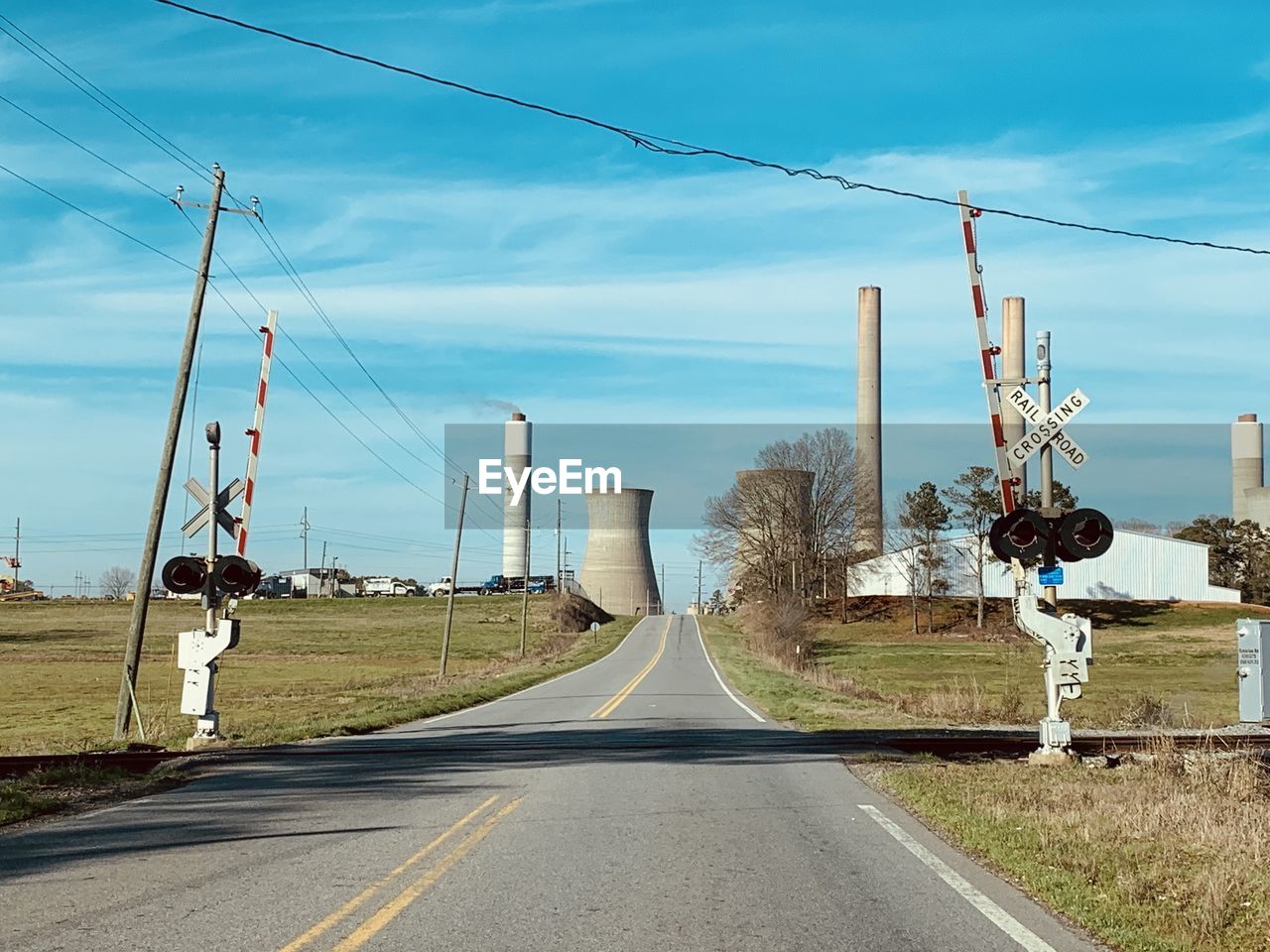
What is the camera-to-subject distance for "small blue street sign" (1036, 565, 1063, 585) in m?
14.5

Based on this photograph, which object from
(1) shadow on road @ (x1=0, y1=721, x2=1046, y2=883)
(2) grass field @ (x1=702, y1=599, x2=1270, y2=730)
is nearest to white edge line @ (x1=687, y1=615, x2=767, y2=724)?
(2) grass field @ (x1=702, y1=599, x2=1270, y2=730)

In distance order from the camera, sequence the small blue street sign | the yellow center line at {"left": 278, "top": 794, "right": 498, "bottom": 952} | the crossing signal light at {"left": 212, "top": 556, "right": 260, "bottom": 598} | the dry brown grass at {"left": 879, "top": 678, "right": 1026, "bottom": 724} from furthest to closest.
Result: the dry brown grass at {"left": 879, "top": 678, "right": 1026, "bottom": 724} < the crossing signal light at {"left": 212, "top": 556, "right": 260, "bottom": 598} < the small blue street sign < the yellow center line at {"left": 278, "top": 794, "right": 498, "bottom": 952}

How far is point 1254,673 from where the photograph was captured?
81.0ft

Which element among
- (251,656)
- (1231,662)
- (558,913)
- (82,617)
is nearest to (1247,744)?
(558,913)

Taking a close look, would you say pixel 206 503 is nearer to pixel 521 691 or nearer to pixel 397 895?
pixel 397 895

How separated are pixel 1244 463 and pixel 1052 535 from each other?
423 feet

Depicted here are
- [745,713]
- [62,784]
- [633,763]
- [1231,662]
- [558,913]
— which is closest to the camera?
[558,913]

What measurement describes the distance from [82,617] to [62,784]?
105m

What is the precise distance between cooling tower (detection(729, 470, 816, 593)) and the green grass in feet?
264

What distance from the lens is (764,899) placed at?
7.71 m

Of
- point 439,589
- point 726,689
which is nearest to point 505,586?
point 439,589

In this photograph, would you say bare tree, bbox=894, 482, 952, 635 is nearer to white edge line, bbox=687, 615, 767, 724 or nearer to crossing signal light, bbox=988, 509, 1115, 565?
white edge line, bbox=687, 615, 767, 724

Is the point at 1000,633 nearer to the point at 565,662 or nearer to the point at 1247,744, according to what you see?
the point at 565,662

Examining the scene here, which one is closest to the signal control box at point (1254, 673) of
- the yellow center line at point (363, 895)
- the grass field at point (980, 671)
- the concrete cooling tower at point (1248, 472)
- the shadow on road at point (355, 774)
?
the grass field at point (980, 671)
